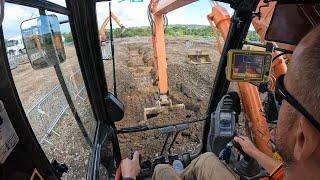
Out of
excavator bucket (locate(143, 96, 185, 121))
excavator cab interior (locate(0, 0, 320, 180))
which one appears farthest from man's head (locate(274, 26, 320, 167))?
excavator bucket (locate(143, 96, 185, 121))

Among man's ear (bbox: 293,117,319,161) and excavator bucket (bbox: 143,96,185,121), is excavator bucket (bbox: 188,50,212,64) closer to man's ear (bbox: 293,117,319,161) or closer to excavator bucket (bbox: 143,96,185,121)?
excavator bucket (bbox: 143,96,185,121)

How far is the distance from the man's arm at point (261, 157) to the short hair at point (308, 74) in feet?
4.00

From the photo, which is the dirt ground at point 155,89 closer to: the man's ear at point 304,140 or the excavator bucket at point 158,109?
the excavator bucket at point 158,109

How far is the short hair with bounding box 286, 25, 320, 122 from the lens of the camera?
32.6 inches

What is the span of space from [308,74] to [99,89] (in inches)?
72.8

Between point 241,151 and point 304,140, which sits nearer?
point 304,140

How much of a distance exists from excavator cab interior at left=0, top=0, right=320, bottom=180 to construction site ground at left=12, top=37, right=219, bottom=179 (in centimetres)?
3

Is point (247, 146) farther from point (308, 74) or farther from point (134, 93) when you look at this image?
point (134, 93)

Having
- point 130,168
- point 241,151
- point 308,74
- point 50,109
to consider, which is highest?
point 308,74

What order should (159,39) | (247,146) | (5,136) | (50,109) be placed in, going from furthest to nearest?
(159,39), (247,146), (50,109), (5,136)

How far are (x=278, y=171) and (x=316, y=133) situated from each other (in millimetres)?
1138

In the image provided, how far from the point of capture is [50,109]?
162cm

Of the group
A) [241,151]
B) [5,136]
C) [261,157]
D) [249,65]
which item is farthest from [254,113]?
[5,136]

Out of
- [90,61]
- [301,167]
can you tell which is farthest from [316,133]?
[90,61]
